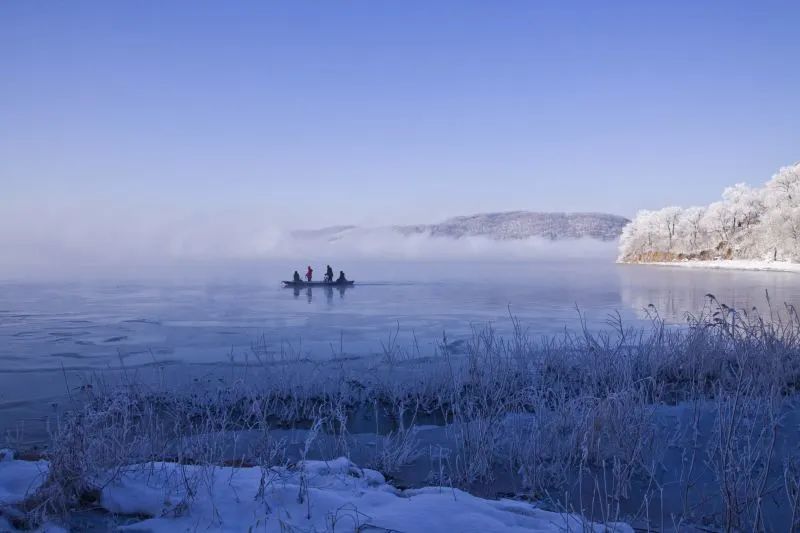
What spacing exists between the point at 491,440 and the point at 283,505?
248cm

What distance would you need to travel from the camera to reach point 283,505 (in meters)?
4.24

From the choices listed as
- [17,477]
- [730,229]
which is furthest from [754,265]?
[17,477]

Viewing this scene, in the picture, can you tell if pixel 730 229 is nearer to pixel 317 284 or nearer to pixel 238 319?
pixel 317 284

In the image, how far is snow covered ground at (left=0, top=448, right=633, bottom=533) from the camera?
4.02 m

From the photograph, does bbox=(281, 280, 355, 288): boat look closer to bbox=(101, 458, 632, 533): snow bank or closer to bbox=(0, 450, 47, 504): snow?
bbox=(0, 450, 47, 504): snow

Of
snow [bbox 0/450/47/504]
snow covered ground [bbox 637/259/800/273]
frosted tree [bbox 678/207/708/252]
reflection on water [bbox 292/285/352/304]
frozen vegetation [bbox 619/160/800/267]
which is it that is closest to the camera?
snow [bbox 0/450/47/504]

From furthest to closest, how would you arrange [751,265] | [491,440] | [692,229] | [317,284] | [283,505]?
[692,229] < [751,265] < [317,284] < [491,440] < [283,505]

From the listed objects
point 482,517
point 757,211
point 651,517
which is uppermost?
point 757,211

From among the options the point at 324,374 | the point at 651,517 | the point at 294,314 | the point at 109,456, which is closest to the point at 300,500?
the point at 109,456

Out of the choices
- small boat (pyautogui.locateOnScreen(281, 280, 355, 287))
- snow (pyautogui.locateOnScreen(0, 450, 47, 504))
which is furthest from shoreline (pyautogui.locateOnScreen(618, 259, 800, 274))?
snow (pyautogui.locateOnScreen(0, 450, 47, 504))

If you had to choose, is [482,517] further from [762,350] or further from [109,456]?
[762,350]

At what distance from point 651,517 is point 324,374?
6454 mm

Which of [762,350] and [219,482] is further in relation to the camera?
[762,350]

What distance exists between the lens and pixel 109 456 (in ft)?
15.4
